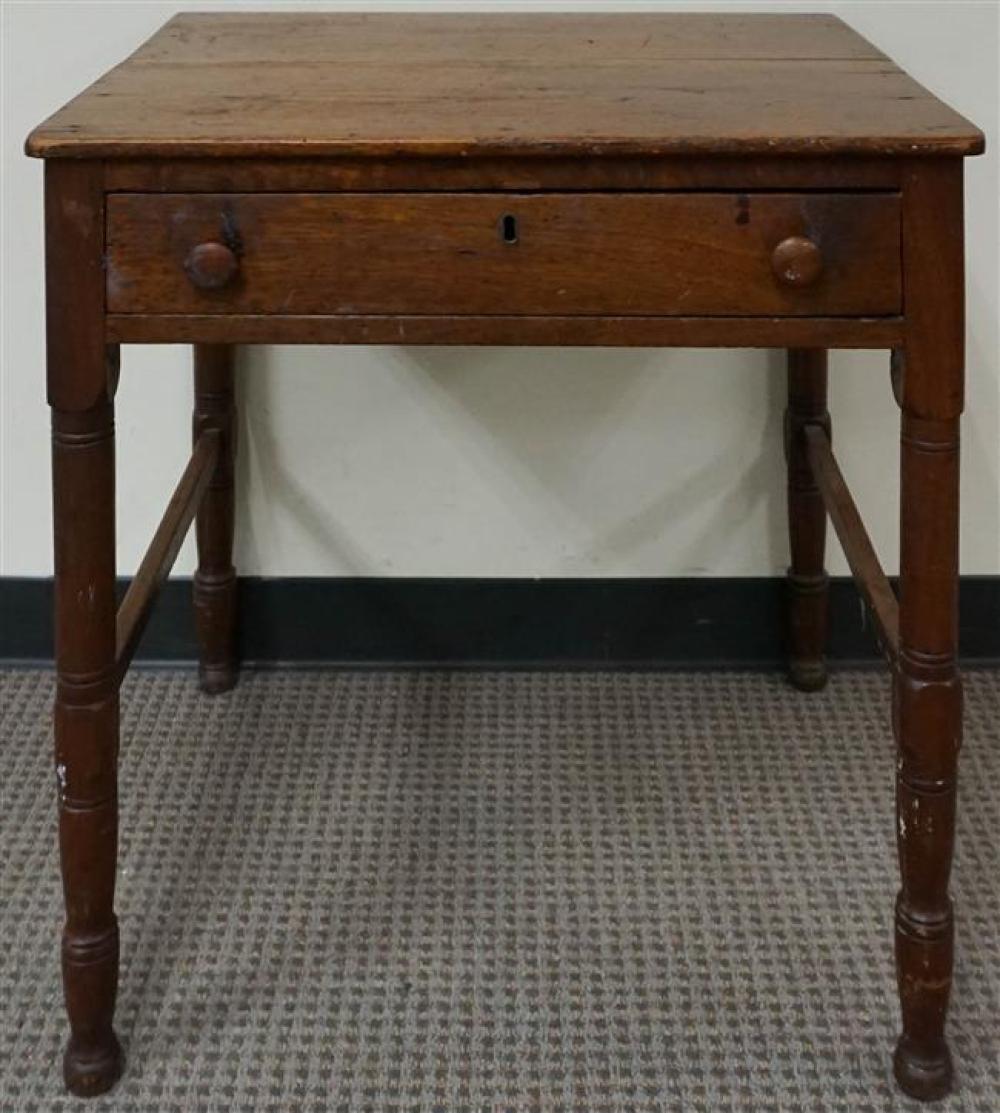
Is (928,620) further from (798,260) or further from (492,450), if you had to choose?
(492,450)

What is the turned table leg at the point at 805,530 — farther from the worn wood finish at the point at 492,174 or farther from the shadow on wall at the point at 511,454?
the worn wood finish at the point at 492,174

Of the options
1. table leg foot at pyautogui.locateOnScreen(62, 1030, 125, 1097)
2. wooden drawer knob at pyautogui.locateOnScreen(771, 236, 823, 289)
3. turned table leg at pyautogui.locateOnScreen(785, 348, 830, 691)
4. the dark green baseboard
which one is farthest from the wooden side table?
the dark green baseboard

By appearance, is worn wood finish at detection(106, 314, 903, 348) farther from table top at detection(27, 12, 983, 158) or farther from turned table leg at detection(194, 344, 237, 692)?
turned table leg at detection(194, 344, 237, 692)

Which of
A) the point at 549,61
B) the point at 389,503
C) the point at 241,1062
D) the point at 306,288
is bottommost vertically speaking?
the point at 241,1062

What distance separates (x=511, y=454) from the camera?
160cm

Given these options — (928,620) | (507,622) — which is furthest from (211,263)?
(507,622)

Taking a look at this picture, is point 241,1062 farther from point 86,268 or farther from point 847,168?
point 847,168

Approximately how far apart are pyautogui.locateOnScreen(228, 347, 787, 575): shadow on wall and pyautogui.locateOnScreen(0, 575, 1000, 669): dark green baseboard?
0.08ft

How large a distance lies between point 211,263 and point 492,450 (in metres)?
0.66

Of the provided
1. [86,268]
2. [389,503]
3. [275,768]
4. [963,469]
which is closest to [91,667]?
[86,268]

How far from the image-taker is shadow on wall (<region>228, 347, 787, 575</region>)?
158 centimetres

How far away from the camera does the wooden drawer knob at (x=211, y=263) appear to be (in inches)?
38.0

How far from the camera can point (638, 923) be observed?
1264 millimetres

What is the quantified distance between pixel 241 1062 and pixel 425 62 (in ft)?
2.31
